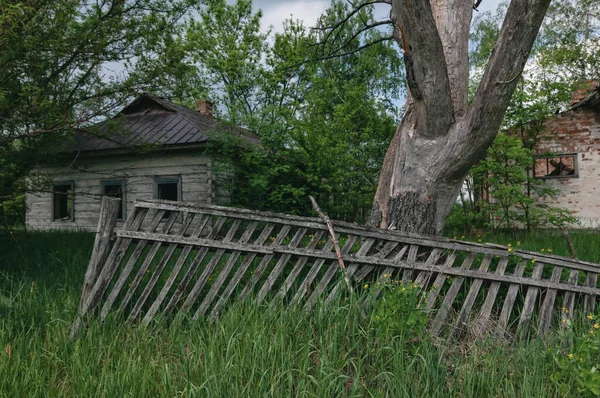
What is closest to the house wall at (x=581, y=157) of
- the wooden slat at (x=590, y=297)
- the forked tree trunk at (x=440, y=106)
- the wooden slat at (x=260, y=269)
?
the forked tree trunk at (x=440, y=106)

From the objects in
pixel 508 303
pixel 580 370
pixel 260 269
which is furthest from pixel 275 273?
pixel 580 370

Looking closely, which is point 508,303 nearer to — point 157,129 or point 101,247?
point 101,247

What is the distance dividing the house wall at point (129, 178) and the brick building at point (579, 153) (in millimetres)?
10441

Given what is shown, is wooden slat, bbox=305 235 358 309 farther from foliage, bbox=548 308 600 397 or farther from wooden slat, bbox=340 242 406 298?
foliage, bbox=548 308 600 397

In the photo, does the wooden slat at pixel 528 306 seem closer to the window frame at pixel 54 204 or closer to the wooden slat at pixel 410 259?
the wooden slat at pixel 410 259

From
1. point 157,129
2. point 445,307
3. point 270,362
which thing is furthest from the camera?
point 157,129

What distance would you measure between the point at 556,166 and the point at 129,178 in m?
14.3

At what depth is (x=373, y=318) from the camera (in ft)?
10.4

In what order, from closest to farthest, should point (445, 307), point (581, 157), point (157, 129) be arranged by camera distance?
1. point (445, 307)
2. point (157, 129)
3. point (581, 157)

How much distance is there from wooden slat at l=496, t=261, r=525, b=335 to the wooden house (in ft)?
28.6

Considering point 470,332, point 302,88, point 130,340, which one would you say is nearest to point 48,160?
point 130,340

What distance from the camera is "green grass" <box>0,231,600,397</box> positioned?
108 inches

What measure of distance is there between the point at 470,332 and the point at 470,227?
8.71 meters

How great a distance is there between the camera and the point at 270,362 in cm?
295
